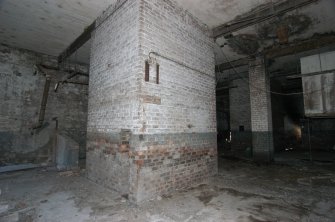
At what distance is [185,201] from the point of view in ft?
13.0

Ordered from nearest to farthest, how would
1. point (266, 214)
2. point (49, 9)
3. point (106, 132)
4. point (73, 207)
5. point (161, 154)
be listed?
point (266, 214), point (73, 207), point (161, 154), point (106, 132), point (49, 9)

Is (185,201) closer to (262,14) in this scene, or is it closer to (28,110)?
(262,14)

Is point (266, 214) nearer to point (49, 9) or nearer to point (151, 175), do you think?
point (151, 175)

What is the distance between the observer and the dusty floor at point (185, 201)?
326 cm

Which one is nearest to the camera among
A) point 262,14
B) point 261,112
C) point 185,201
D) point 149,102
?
point 185,201

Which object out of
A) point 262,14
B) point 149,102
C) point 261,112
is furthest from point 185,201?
point 261,112

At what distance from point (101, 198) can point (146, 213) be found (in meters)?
1.18

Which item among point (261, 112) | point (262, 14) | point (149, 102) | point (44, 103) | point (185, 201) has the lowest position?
point (185, 201)

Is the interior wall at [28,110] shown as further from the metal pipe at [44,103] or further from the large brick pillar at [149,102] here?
the large brick pillar at [149,102]

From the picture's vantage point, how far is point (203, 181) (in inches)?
215

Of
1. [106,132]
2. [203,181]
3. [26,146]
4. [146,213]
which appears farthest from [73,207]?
[26,146]

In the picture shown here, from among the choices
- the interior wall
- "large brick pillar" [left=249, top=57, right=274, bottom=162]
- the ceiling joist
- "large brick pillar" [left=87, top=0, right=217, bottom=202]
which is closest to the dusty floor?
"large brick pillar" [left=87, top=0, right=217, bottom=202]

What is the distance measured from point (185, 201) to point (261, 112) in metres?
5.91

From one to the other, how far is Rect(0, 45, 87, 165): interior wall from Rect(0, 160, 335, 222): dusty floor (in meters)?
2.03
